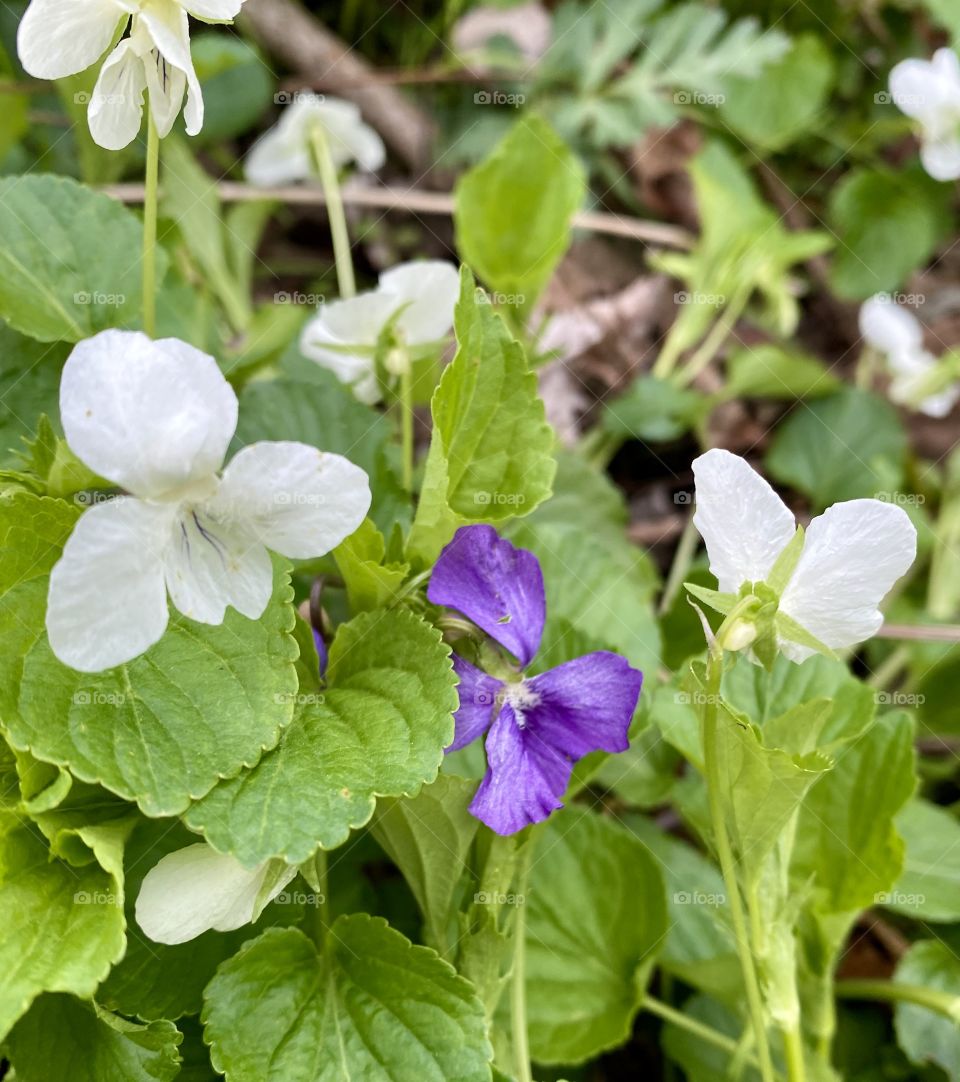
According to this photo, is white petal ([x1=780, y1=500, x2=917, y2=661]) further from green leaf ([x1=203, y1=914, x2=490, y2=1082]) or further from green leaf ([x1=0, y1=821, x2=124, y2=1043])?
green leaf ([x1=0, y1=821, x2=124, y2=1043])

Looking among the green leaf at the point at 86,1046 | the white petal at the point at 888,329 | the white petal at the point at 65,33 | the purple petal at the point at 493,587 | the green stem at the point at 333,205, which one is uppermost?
the white petal at the point at 65,33

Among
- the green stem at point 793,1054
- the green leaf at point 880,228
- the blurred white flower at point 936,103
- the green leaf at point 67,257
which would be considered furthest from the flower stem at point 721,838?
the green leaf at point 880,228

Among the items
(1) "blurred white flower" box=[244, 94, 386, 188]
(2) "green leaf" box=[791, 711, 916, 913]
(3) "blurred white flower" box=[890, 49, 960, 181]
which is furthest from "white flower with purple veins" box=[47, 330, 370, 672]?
(3) "blurred white flower" box=[890, 49, 960, 181]

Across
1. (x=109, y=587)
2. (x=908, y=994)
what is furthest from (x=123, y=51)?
(x=908, y=994)

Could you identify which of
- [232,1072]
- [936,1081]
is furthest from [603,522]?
[232,1072]

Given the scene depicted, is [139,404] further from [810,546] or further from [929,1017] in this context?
[929,1017]

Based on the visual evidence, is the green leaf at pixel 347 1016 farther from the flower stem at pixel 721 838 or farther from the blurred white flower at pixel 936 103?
the blurred white flower at pixel 936 103
